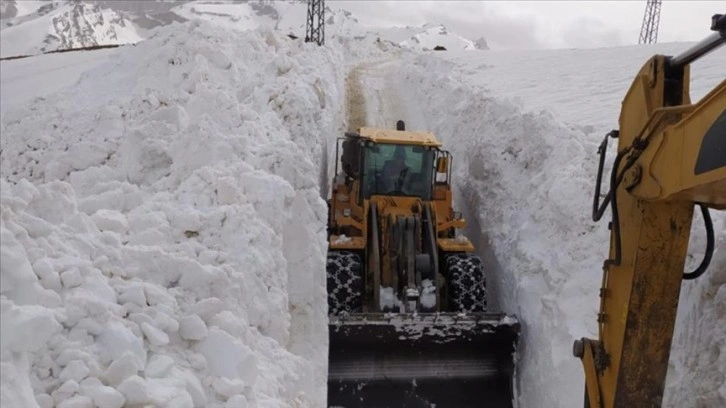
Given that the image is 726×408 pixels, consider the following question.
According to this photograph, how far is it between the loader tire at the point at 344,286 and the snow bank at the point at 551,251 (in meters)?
1.83

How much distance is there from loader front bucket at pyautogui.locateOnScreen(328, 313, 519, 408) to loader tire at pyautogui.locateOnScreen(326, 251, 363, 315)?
669 mm

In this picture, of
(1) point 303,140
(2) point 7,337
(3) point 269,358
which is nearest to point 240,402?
(3) point 269,358

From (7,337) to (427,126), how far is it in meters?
14.9

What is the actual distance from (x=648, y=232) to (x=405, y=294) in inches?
152

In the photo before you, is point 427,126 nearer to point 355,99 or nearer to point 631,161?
point 355,99

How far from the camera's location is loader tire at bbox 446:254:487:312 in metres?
7.35

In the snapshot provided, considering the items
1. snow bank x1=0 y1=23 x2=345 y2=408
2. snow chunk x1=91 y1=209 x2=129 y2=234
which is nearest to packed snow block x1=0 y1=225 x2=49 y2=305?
snow bank x1=0 y1=23 x2=345 y2=408

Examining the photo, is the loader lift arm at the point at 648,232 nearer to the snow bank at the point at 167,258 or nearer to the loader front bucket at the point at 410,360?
the snow bank at the point at 167,258

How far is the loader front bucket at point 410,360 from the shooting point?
257 inches

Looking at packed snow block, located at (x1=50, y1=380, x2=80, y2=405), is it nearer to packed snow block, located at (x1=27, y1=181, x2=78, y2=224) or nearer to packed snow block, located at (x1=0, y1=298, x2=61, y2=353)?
packed snow block, located at (x1=0, y1=298, x2=61, y2=353)

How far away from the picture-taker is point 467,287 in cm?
736

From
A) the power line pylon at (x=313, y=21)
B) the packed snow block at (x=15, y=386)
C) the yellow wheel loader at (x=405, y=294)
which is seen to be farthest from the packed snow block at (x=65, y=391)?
the power line pylon at (x=313, y=21)

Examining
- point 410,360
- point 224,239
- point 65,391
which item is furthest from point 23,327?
point 410,360

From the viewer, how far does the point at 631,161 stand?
3.97 metres
